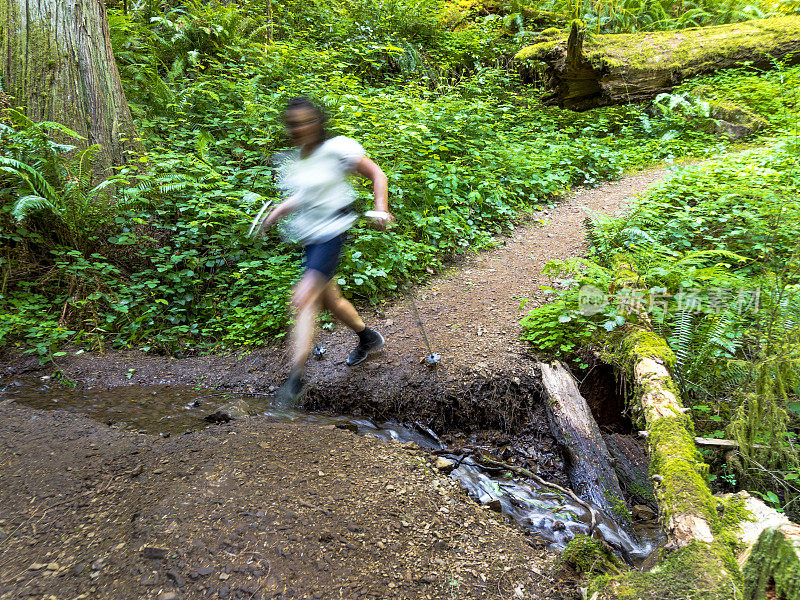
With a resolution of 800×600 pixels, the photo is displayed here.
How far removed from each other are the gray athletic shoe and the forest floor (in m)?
0.13

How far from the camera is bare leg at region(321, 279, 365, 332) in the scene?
361cm

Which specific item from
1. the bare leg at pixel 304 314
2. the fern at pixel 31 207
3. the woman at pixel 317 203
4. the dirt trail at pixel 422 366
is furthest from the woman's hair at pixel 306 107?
the fern at pixel 31 207

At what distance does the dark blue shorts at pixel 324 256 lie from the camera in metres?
3.34

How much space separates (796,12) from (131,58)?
1638cm

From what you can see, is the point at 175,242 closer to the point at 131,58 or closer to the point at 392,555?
the point at 131,58

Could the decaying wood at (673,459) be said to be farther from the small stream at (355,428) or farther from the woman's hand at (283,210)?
the woman's hand at (283,210)

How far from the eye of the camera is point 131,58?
22.7ft

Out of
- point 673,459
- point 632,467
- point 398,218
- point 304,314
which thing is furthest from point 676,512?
point 398,218

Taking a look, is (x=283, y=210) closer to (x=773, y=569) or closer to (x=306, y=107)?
(x=306, y=107)

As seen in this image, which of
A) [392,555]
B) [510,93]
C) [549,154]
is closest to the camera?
[392,555]

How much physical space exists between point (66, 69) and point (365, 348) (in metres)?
5.29

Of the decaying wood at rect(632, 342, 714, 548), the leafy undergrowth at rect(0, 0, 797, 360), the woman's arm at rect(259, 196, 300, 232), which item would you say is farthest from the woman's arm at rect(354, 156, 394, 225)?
the decaying wood at rect(632, 342, 714, 548)

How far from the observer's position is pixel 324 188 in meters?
3.31

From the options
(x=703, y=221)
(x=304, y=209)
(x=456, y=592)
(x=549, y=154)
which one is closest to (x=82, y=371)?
(x=304, y=209)
